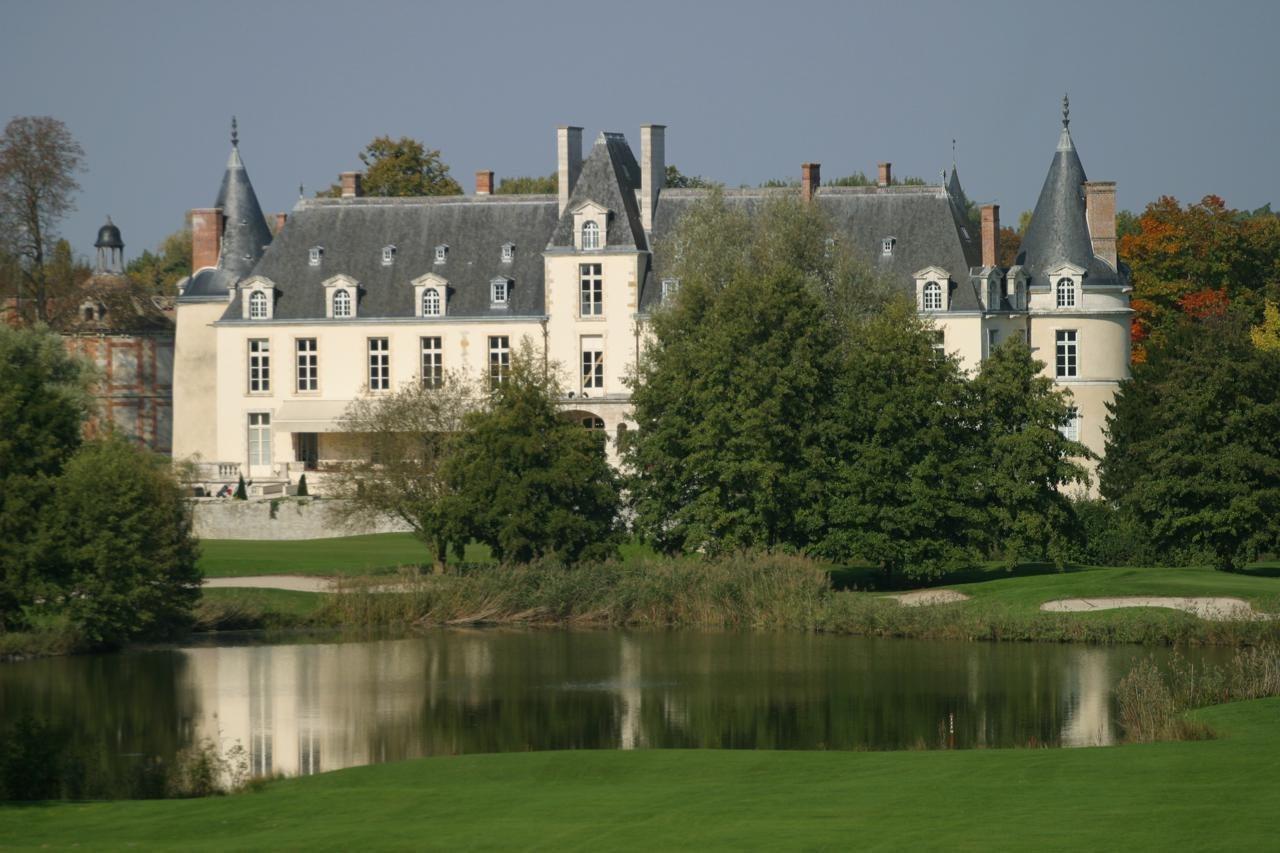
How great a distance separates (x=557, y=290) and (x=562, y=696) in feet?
96.2

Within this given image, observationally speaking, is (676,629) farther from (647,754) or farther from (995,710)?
(647,754)

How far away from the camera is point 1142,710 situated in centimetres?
2152

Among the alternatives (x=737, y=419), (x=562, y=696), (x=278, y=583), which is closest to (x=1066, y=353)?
(x=737, y=419)

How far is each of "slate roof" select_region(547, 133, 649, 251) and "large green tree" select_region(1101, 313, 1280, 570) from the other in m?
19.8

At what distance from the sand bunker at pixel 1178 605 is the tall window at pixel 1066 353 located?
860 inches

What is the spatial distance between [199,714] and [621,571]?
38.8 ft

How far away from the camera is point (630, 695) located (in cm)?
2534

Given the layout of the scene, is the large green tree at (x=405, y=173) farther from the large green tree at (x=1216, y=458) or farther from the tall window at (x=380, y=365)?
the large green tree at (x=1216, y=458)

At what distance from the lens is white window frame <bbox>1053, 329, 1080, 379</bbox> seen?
53.5m

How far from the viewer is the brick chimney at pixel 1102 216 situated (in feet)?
178

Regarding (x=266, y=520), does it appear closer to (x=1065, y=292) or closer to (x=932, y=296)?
(x=932, y=296)

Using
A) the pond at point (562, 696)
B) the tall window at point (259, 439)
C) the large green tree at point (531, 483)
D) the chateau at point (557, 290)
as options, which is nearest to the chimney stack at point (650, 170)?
the chateau at point (557, 290)

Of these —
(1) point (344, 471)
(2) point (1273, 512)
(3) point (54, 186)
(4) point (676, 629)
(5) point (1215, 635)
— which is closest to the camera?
(5) point (1215, 635)

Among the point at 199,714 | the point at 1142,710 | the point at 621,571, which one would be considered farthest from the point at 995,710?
the point at 621,571
